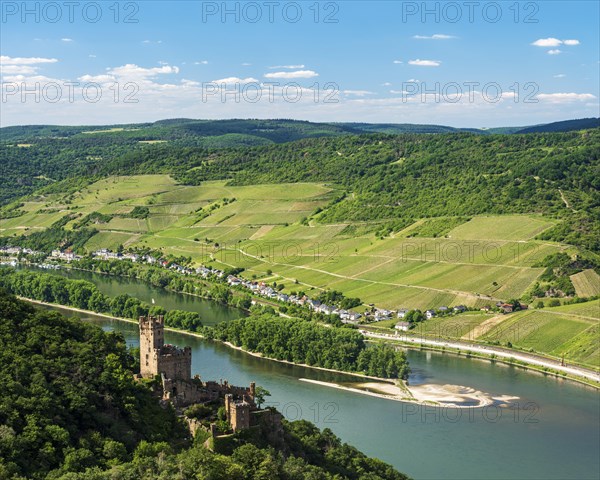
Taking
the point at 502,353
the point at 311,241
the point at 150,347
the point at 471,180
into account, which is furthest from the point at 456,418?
the point at 471,180

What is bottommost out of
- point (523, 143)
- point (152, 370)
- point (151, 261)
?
point (151, 261)

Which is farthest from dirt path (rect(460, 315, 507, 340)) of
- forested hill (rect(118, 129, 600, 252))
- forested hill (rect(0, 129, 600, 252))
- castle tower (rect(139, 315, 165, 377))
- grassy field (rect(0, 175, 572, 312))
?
castle tower (rect(139, 315, 165, 377))

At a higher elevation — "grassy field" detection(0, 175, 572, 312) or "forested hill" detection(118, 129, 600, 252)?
"forested hill" detection(118, 129, 600, 252)

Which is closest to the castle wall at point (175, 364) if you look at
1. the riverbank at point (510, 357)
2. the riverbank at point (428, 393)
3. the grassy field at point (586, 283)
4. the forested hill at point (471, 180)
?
the riverbank at point (428, 393)

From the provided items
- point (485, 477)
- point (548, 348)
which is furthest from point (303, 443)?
point (548, 348)

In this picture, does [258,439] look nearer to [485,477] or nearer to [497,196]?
[485,477]

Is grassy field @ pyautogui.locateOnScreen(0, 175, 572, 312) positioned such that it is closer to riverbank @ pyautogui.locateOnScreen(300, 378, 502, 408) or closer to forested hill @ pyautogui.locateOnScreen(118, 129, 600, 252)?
forested hill @ pyautogui.locateOnScreen(118, 129, 600, 252)

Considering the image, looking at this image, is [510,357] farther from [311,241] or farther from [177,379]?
[311,241]
